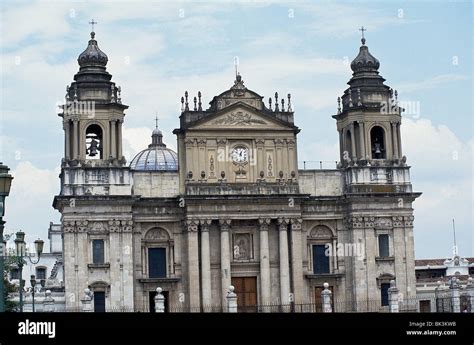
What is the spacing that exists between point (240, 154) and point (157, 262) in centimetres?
742

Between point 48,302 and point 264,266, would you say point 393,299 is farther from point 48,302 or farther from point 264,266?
point 48,302

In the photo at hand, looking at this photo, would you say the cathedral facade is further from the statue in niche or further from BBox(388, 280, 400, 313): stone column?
BBox(388, 280, 400, 313): stone column

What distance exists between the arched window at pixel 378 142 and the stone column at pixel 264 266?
7.98 meters

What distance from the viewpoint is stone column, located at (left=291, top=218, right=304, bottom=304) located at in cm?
5800

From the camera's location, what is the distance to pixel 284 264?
5788 cm

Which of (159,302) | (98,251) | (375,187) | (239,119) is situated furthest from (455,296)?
(98,251)

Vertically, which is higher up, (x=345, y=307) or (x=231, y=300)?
(x=231, y=300)

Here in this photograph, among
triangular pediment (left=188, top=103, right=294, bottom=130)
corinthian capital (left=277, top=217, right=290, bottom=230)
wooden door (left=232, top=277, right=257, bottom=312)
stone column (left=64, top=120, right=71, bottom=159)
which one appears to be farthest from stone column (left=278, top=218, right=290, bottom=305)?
stone column (left=64, top=120, right=71, bottom=159)

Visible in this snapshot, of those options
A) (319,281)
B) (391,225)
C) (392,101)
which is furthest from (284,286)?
(392,101)

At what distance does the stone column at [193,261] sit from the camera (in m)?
56.9

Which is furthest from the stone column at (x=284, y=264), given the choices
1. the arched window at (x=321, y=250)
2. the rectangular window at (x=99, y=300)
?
the rectangular window at (x=99, y=300)

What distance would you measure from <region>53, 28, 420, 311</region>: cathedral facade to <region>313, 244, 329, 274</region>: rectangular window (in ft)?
0.22

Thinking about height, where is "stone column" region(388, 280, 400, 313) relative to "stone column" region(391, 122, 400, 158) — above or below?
below
